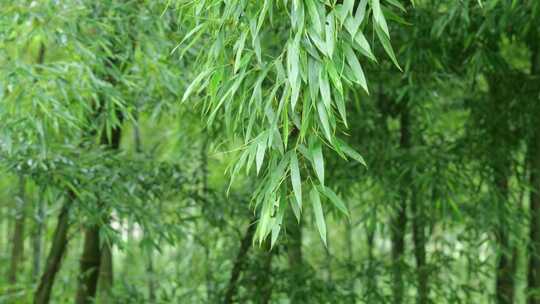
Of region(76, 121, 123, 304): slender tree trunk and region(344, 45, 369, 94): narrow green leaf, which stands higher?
region(344, 45, 369, 94): narrow green leaf

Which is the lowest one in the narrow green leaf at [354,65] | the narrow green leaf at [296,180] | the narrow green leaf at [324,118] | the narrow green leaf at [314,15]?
the narrow green leaf at [296,180]

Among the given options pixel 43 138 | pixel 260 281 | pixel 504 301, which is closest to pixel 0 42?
pixel 43 138

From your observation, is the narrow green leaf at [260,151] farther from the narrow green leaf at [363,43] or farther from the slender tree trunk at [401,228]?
the slender tree trunk at [401,228]

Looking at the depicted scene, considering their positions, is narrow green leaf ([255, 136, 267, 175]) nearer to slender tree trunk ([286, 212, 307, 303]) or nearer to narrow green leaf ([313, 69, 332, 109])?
narrow green leaf ([313, 69, 332, 109])

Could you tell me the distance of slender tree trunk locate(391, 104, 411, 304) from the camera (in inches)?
128

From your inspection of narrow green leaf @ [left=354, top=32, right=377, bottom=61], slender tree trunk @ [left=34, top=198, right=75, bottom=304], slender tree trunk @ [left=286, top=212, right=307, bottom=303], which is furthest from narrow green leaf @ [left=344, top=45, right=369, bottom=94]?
slender tree trunk @ [left=34, top=198, right=75, bottom=304]

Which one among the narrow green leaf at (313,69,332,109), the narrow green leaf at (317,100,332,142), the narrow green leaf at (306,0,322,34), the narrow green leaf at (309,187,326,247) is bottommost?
the narrow green leaf at (309,187,326,247)

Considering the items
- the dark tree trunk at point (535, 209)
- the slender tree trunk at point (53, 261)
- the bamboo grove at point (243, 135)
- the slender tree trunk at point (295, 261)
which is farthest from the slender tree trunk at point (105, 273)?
the dark tree trunk at point (535, 209)

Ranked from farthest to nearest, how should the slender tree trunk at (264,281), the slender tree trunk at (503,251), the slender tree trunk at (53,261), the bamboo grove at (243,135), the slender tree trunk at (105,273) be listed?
1. the slender tree trunk at (105,273)
2. the slender tree trunk at (264,281)
3. the slender tree trunk at (53,261)
4. the slender tree trunk at (503,251)
5. the bamboo grove at (243,135)

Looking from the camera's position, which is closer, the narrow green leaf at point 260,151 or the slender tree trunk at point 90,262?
the narrow green leaf at point 260,151

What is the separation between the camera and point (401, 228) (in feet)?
11.5

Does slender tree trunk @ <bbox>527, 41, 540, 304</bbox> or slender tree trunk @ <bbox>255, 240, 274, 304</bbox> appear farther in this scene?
slender tree trunk @ <bbox>255, 240, 274, 304</bbox>

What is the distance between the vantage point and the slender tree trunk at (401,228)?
3260 millimetres

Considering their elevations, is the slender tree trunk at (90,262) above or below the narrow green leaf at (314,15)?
below
